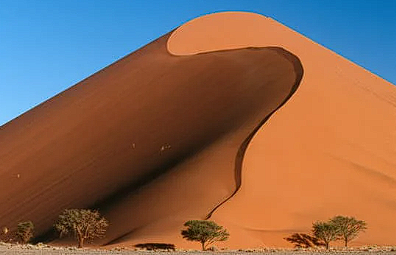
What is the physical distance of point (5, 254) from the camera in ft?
78.4

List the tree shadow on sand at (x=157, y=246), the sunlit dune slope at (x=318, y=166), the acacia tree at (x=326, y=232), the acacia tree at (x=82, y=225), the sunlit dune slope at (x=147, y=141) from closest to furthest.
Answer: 1. the tree shadow on sand at (x=157, y=246)
2. the acacia tree at (x=326, y=232)
3. the sunlit dune slope at (x=318, y=166)
4. the acacia tree at (x=82, y=225)
5. the sunlit dune slope at (x=147, y=141)

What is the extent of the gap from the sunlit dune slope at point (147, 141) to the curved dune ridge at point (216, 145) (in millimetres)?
102

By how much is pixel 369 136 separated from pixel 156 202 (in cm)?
1402

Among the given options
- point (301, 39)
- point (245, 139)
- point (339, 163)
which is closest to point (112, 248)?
point (245, 139)

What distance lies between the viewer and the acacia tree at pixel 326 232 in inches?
1232

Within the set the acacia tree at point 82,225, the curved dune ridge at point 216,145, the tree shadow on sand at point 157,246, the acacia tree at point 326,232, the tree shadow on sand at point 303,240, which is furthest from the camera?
the curved dune ridge at point 216,145

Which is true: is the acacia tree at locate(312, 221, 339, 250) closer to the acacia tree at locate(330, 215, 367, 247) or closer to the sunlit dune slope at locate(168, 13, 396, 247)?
the acacia tree at locate(330, 215, 367, 247)

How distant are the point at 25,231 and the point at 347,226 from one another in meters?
16.0

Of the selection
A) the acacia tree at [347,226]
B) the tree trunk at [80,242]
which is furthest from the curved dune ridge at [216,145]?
the tree trunk at [80,242]

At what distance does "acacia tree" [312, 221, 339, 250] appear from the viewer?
103ft

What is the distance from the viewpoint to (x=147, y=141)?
43.2m

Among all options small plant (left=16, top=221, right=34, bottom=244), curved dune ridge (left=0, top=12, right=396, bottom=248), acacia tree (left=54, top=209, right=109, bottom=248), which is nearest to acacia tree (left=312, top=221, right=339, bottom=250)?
curved dune ridge (left=0, top=12, right=396, bottom=248)

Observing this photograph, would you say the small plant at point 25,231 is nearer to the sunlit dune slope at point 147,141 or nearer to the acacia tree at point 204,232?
the sunlit dune slope at point 147,141

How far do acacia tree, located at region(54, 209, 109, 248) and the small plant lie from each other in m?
2.84
